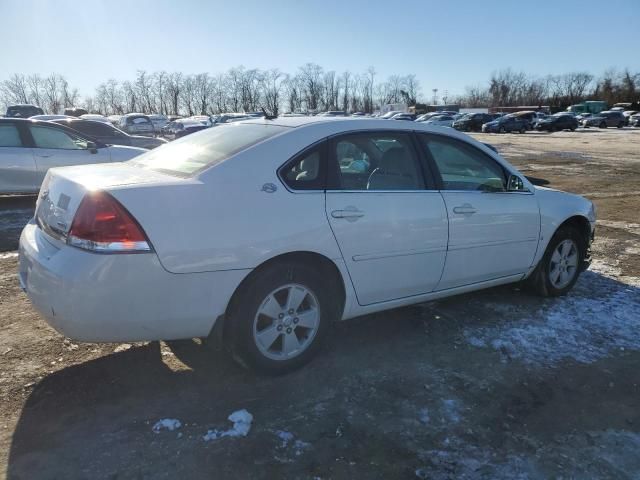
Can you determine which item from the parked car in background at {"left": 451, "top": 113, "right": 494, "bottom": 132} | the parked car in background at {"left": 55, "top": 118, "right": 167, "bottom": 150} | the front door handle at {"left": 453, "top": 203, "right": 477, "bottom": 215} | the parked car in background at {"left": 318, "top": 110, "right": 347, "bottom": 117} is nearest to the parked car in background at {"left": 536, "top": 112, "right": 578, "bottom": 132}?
the parked car in background at {"left": 451, "top": 113, "right": 494, "bottom": 132}

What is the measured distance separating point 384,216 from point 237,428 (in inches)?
62.1

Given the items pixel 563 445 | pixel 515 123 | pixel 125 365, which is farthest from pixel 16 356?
pixel 515 123

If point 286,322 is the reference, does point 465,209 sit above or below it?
above

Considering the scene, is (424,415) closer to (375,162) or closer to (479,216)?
(479,216)

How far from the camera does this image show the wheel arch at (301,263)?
9.64ft

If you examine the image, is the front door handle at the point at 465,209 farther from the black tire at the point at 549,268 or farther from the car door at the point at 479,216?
the black tire at the point at 549,268

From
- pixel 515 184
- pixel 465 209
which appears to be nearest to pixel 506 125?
pixel 515 184

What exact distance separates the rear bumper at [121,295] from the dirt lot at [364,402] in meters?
0.49

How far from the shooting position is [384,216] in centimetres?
338

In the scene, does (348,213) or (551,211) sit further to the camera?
(551,211)

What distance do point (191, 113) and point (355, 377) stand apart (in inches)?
3675

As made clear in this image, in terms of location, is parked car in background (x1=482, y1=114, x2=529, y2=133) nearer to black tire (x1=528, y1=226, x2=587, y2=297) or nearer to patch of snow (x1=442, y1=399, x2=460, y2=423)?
black tire (x1=528, y1=226, x2=587, y2=297)

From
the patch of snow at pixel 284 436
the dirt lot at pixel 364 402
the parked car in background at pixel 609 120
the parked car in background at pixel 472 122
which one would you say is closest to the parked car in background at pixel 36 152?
the dirt lot at pixel 364 402

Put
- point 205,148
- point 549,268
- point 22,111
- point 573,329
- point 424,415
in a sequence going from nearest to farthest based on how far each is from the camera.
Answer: point 424,415
point 205,148
point 573,329
point 549,268
point 22,111
